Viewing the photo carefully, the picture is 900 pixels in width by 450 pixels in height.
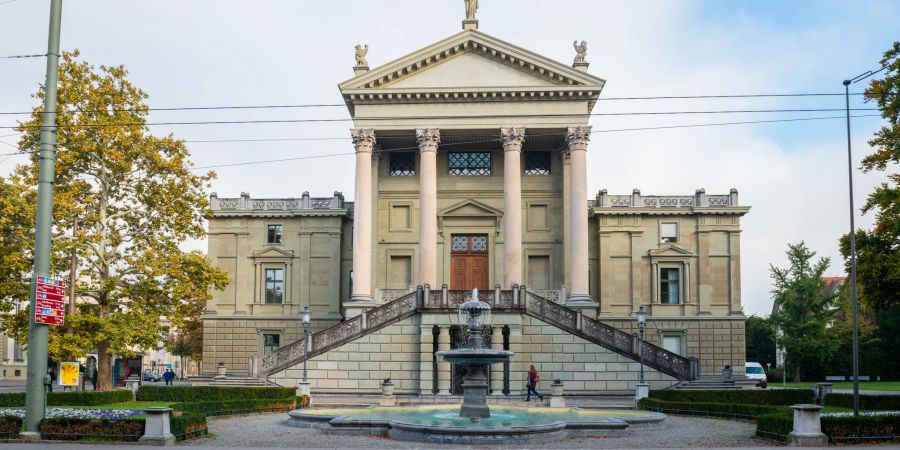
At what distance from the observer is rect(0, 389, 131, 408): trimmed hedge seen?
31.3 meters

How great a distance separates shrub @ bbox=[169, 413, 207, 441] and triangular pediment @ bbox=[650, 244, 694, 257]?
3986 cm

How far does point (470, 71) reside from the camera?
52625 millimetres

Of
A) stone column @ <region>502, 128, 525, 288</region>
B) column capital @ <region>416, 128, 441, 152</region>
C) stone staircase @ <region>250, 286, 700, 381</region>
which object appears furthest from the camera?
column capital @ <region>416, 128, 441, 152</region>

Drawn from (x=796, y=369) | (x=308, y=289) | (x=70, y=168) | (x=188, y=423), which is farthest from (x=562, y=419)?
(x=796, y=369)

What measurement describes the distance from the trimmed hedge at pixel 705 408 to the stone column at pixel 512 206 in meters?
14.2

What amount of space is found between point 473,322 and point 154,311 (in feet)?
61.3

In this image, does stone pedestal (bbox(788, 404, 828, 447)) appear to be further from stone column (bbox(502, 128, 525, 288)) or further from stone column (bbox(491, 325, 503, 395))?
stone column (bbox(502, 128, 525, 288))

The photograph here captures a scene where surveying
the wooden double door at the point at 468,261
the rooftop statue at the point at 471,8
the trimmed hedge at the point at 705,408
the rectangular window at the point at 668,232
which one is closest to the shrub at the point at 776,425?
the trimmed hedge at the point at 705,408

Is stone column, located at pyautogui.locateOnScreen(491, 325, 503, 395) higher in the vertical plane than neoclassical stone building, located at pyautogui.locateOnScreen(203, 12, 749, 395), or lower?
lower

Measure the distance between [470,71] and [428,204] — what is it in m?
7.90

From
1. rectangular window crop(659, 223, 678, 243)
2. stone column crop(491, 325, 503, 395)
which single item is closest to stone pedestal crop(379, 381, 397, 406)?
stone column crop(491, 325, 503, 395)

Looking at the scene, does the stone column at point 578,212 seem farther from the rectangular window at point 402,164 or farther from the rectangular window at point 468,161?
the rectangular window at point 402,164

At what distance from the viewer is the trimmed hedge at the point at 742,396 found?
38.0 meters

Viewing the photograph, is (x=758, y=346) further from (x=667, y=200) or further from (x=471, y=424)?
(x=471, y=424)
